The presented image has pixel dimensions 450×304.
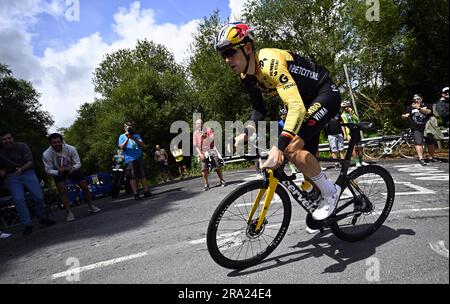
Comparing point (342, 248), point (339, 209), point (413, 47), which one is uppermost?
point (413, 47)

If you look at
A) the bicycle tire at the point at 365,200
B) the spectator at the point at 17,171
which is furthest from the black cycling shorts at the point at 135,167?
the bicycle tire at the point at 365,200

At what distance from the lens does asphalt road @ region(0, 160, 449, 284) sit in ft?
7.71

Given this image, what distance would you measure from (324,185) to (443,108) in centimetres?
217

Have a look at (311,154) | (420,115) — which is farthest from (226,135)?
(420,115)

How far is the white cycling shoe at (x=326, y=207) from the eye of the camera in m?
2.81

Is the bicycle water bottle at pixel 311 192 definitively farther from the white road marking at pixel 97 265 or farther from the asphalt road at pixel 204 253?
the white road marking at pixel 97 265

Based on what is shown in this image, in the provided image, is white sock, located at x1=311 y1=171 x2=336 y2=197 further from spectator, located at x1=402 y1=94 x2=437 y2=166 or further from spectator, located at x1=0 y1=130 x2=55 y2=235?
spectator, located at x1=0 y1=130 x2=55 y2=235

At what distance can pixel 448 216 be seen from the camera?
803 mm

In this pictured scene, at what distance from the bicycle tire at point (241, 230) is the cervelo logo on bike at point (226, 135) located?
1.55 ft

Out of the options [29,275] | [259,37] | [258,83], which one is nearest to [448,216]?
[258,83]

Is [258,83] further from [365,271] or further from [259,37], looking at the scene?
[259,37]

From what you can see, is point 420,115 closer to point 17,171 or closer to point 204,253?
point 204,253
